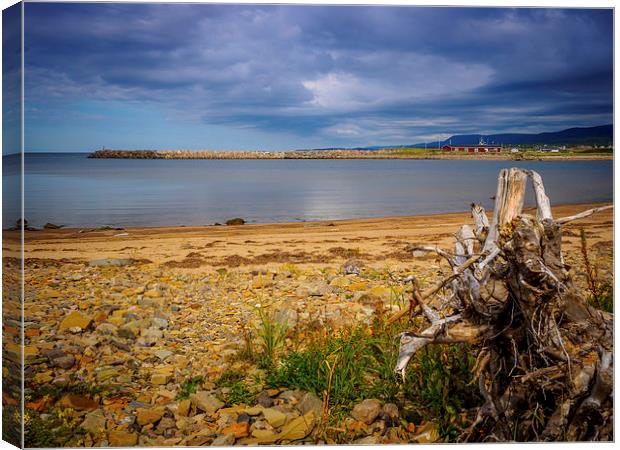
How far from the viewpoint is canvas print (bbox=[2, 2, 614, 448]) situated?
2818 millimetres

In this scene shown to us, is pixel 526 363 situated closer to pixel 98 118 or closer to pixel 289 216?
pixel 98 118

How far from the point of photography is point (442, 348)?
3393 millimetres

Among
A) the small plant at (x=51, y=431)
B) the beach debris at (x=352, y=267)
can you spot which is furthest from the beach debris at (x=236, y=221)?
the small plant at (x=51, y=431)

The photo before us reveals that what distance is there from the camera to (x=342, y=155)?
5.21 m

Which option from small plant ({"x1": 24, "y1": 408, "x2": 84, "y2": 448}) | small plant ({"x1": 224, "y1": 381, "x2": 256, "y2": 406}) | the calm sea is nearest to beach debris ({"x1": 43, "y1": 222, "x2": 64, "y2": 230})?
the calm sea

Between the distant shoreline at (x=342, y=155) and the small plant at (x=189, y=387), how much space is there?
179 centimetres

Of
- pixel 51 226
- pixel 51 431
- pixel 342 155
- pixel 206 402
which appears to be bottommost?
pixel 51 431

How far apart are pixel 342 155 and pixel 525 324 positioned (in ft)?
8.99

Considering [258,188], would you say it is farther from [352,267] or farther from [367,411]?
[367,411]

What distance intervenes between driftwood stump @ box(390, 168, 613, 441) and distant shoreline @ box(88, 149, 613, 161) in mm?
1326

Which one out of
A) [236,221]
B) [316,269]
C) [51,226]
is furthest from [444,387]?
[236,221]

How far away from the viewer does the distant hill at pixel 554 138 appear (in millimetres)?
3768

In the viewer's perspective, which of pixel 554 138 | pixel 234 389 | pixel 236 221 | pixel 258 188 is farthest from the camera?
pixel 258 188

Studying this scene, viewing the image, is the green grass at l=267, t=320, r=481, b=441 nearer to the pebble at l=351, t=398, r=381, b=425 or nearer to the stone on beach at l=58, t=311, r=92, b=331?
the pebble at l=351, t=398, r=381, b=425
